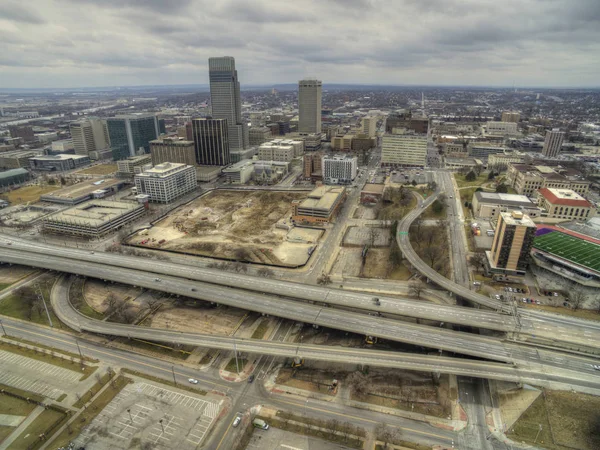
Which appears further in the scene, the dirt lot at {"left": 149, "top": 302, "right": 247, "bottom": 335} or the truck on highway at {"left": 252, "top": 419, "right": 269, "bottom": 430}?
the dirt lot at {"left": 149, "top": 302, "right": 247, "bottom": 335}

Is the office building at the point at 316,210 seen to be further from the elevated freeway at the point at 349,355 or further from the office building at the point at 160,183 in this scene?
the elevated freeway at the point at 349,355

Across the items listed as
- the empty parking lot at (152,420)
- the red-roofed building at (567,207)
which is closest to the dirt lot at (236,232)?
the empty parking lot at (152,420)

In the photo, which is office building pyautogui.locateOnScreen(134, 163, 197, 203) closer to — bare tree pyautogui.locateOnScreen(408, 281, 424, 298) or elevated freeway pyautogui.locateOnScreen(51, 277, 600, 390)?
elevated freeway pyautogui.locateOnScreen(51, 277, 600, 390)

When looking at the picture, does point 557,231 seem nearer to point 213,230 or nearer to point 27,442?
point 213,230

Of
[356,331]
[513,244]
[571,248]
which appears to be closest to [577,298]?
[513,244]

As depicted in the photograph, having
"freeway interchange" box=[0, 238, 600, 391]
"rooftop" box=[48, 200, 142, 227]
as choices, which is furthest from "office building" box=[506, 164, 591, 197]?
"rooftop" box=[48, 200, 142, 227]
